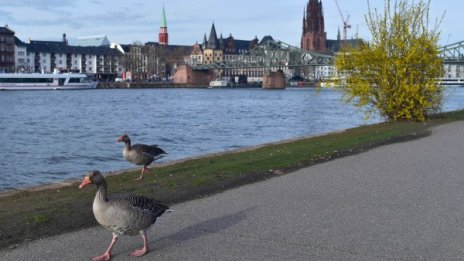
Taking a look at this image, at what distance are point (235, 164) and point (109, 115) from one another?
36504 millimetres

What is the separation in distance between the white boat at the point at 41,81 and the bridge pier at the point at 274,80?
47.7 metres

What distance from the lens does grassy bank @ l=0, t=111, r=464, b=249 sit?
300 inches

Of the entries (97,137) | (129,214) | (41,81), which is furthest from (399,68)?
(41,81)

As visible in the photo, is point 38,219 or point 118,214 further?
point 38,219

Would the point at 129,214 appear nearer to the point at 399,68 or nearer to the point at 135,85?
the point at 399,68

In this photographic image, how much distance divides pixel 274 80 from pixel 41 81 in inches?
2328

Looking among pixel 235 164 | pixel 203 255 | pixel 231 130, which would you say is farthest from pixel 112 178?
pixel 231 130

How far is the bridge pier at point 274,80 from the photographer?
145875 mm

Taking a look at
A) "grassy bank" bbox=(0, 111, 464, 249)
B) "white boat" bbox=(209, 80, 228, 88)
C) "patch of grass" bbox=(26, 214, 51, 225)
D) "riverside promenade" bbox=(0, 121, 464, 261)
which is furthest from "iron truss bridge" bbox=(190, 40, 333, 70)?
"patch of grass" bbox=(26, 214, 51, 225)

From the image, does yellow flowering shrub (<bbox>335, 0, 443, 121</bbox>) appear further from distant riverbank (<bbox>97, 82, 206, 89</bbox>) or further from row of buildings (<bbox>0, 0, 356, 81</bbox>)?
row of buildings (<bbox>0, 0, 356, 81</bbox>)

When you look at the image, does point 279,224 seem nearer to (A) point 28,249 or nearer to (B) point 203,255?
(B) point 203,255

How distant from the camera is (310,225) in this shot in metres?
7.71

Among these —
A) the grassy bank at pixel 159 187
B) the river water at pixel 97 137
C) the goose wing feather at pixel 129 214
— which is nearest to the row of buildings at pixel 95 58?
the river water at pixel 97 137

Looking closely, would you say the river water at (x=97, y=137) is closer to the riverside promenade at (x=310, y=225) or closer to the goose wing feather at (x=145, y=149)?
the goose wing feather at (x=145, y=149)
